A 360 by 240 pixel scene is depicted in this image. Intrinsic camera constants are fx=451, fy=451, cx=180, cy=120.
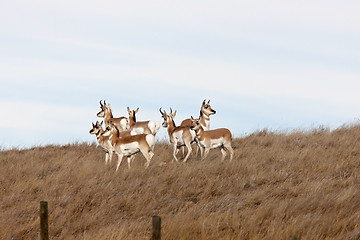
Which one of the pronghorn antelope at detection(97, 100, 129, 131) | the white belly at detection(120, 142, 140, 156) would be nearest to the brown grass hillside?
the white belly at detection(120, 142, 140, 156)

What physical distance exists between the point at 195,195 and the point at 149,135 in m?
3.60

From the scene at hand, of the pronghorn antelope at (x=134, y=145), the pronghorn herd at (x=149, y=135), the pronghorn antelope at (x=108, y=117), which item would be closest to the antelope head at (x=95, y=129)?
the pronghorn herd at (x=149, y=135)

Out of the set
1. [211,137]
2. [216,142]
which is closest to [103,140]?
[211,137]

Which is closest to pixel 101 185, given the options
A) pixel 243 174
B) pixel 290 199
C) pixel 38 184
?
pixel 38 184

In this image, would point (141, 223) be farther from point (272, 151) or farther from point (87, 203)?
point (272, 151)

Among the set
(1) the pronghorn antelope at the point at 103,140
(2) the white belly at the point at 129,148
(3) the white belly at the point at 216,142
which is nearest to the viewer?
(2) the white belly at the point at 129,148

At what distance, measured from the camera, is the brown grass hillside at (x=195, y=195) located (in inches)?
400

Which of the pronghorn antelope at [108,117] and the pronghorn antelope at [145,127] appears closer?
the pronghorn antelope at [145,127]

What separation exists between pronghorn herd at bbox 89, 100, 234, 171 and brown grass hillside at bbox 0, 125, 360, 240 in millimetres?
611

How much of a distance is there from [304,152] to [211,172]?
173 inches

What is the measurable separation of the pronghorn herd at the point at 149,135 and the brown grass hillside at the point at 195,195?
611mm

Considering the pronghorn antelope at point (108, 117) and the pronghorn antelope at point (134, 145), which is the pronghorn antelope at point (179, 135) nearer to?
the pronghorn antelope at point (134, 145)

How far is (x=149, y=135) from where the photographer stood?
16.3 metres

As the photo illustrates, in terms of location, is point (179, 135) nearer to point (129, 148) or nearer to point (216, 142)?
point (216, 142)
